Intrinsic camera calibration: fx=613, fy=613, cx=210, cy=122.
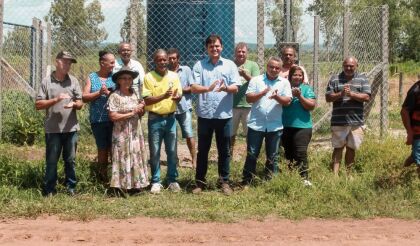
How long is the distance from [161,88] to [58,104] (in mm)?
1178

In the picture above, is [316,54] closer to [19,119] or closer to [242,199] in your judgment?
[242,199]

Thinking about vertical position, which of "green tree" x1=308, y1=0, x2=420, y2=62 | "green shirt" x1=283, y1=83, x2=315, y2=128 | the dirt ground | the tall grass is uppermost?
"green tree" x1=308, y1=0, x2=420, y2=62

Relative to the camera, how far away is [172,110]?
723 centimetres

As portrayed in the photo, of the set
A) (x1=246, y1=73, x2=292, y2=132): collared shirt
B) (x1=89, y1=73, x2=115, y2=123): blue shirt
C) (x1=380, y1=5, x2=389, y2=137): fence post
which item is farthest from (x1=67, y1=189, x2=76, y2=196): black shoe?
(x1=380, y1=5, x2=389, y2=137): fence post

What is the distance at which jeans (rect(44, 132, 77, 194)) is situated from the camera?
6891mm

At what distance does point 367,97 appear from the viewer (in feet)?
24.7

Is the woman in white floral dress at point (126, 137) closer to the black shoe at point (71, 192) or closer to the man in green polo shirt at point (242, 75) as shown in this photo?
the black shoe at point (71, 192)

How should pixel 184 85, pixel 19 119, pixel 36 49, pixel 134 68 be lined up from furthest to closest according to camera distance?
pixel 36 49 → pixel 19 119 → pixel 184 85 → pixel 134 68

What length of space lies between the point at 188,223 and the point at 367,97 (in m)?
2.91

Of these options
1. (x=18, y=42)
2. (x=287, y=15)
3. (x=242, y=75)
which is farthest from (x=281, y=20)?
(x=18, y=42)

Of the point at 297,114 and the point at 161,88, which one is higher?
the point at 161,88

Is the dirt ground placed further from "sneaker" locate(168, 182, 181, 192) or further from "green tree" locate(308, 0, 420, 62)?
"green tree" locate(308, 0, 420, 62)

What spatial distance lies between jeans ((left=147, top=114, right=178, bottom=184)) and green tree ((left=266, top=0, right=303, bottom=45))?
9.44ft

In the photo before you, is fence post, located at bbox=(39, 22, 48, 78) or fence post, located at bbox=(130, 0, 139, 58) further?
fence post, located at bbox=(39, 22, 48, 78)
